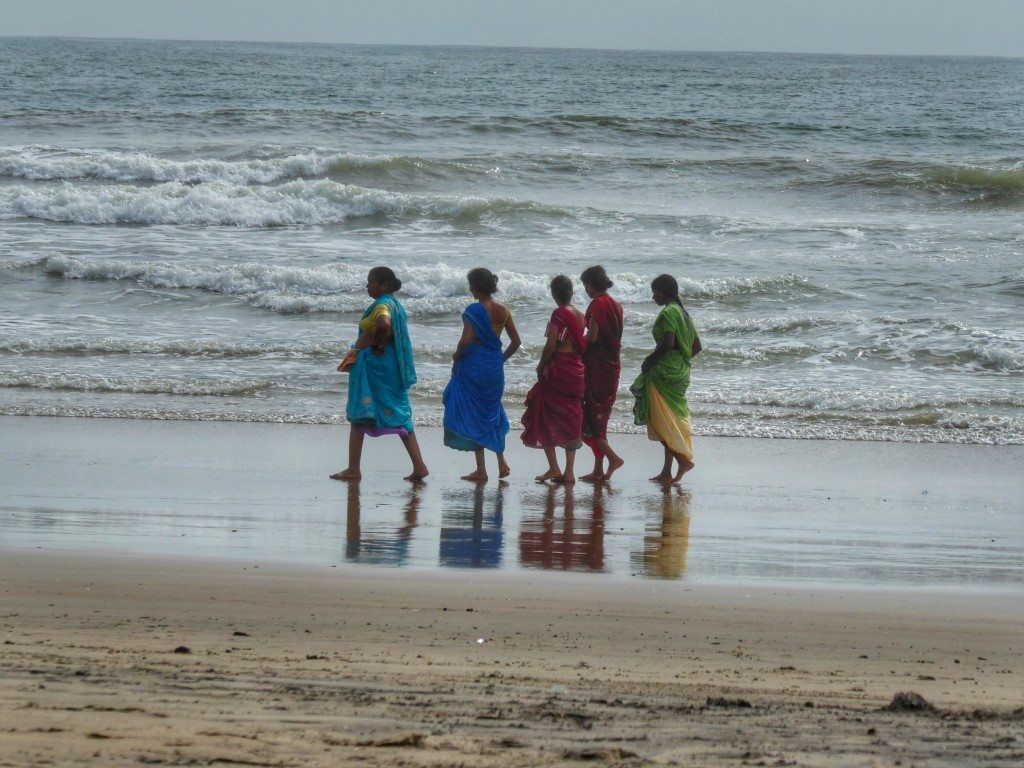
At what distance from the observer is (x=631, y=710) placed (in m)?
3.39

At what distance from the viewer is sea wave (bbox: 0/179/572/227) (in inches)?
824

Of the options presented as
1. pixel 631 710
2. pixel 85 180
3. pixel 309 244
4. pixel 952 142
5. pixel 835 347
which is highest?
pixel 952 142

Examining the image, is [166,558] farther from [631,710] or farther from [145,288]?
[145,288]

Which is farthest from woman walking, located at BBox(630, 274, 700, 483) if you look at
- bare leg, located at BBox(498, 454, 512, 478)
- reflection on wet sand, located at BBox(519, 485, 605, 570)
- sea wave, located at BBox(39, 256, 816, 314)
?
sea wave, located at BBox(39, 256, 816, 314)

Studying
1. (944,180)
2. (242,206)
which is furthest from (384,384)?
(944,180)

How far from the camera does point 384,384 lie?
7.89 m

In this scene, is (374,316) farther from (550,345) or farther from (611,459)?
(611,459)

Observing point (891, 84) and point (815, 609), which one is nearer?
point (815, 609)

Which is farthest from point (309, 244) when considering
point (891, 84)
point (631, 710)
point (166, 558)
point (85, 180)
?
point (891, 84)

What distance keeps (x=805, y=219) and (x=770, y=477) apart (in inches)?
576

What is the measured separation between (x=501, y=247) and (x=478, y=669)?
607 inches

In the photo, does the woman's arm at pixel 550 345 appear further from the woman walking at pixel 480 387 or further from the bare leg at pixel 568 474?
the bare leg at pixel 568 474

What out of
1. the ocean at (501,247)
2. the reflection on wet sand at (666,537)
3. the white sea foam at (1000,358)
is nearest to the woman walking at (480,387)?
the reflection on wet sand at (666,537)

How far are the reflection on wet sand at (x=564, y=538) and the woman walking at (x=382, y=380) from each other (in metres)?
1.15
